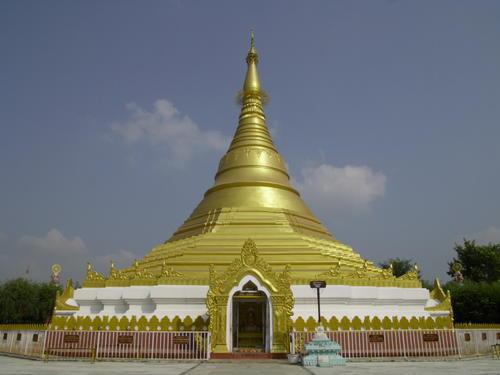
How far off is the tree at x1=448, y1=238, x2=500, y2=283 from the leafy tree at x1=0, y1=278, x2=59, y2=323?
33643mm

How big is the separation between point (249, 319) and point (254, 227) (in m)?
4.30

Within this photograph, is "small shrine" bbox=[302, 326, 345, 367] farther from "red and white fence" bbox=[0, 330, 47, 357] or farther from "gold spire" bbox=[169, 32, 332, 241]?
"gold spire" bbox=[169, 32, 332, 241]

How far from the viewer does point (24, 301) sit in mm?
32844

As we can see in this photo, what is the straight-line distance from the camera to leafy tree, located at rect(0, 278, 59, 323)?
106ft

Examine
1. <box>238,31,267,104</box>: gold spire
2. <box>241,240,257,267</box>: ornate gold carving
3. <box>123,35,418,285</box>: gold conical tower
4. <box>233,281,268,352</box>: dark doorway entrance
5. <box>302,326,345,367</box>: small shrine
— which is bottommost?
<box>302,326,345,367</box>: small shrine

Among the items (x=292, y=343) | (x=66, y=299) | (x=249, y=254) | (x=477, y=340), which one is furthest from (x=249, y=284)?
(x=66, y=299)

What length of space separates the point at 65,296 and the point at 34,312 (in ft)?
54.7

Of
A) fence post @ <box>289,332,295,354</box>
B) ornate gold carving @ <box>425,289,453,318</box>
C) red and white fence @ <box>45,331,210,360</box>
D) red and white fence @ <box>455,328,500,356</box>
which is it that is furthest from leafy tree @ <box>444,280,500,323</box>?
red and white fence @ <box>45,331,210,360</box>

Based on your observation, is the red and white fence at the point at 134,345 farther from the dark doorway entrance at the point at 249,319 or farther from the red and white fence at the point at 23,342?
the dark doorway entrance at the point at 249,319

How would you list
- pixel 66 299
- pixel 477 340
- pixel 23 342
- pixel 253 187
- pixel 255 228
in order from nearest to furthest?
1. pixel 477 340
2. pixel 23 342
3. pixel 66 299
4. pixel 255 228
5. pixel 253 187

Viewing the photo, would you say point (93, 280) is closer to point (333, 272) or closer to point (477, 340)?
point (333, 272)

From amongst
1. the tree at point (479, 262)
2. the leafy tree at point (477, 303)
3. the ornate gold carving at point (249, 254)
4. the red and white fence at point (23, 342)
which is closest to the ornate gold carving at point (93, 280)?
the red and white fence at point (23, 342)

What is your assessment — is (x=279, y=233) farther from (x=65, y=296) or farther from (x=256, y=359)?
(x=65, y=296)

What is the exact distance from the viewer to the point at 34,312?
109 feet
